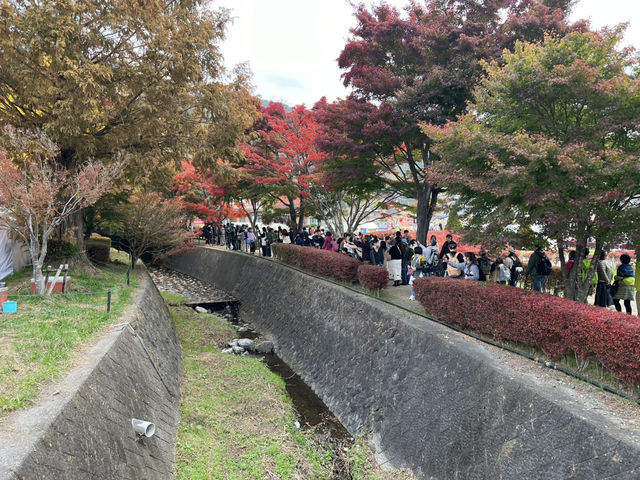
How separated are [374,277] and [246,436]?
5.76 meters

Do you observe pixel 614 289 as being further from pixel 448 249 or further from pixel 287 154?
pixel 287 154

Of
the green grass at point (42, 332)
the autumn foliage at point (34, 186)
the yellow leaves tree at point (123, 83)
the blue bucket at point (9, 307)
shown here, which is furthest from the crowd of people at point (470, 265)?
the blue bucket at point (9, 307)

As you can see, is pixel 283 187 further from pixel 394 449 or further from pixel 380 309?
pixel 394 449

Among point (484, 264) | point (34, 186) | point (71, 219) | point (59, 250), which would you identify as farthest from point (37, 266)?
point (484, 264)

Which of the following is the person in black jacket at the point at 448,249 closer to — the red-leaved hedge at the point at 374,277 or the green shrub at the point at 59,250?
the red-leaved hedge at the point at 374,277

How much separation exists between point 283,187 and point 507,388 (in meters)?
14.7

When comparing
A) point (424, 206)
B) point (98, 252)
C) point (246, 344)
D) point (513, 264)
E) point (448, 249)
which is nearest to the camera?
point (513, 264)

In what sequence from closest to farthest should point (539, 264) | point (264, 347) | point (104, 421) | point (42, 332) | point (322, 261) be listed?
point (104, 421)
point (42, 332)
point (539, 264)
point (264, 347)
point (322, 261)

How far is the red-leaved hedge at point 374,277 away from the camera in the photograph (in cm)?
1123

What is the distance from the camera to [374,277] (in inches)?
444

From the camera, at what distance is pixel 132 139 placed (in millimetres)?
11703

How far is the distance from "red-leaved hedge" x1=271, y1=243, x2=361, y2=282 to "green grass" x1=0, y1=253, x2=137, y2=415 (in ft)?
22.0

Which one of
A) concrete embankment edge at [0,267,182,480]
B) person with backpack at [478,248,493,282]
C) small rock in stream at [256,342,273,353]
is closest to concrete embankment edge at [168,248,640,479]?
small rock in stream at [256,342,273,353]

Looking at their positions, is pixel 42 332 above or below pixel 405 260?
below
